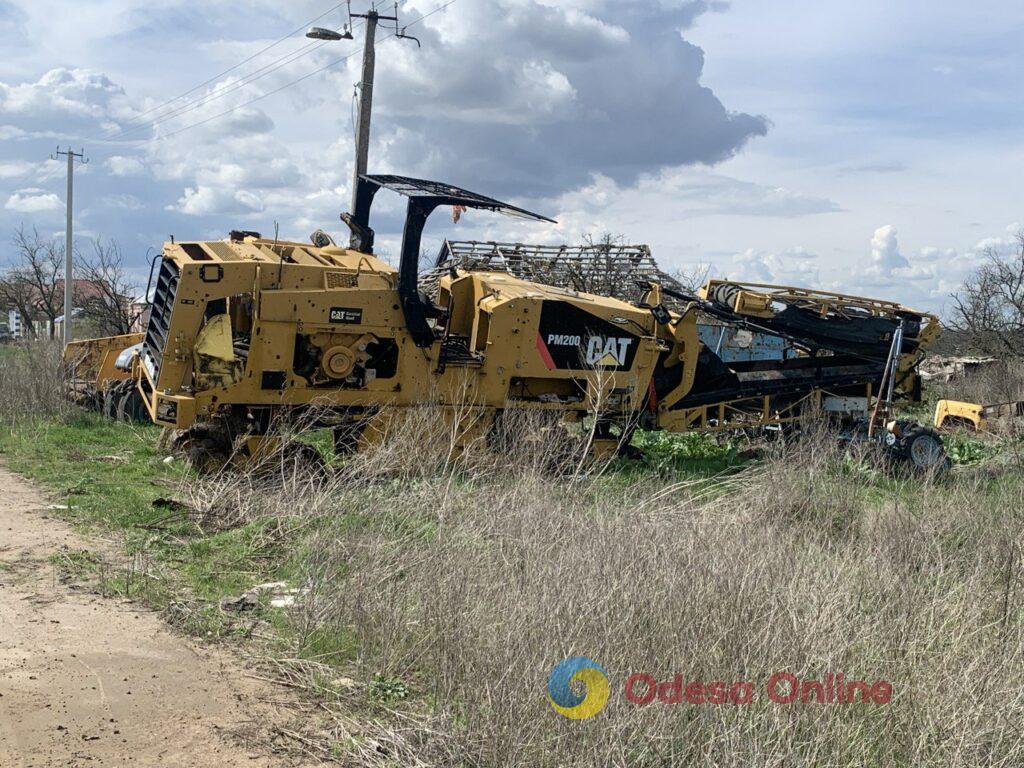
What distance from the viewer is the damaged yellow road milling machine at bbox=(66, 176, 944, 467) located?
10.2 metres

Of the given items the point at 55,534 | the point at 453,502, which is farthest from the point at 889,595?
the point at 55,534

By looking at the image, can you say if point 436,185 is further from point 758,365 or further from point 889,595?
point 889,595

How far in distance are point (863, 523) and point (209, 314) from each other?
6.59 m

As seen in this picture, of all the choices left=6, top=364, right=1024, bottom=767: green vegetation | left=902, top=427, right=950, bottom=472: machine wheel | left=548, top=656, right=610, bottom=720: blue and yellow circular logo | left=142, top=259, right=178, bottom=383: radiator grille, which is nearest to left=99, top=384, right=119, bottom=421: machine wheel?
left=142, top=259, right=178, bottom=383: radiator grille

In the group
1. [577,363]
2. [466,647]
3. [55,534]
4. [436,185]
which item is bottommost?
[55,534]

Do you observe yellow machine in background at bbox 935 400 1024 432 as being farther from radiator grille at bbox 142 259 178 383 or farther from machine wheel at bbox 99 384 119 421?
machine wheel at bbox 99 384 119 421

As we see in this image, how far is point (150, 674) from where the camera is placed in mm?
5148

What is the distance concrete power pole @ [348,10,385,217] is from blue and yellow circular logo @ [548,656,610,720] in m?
13.8

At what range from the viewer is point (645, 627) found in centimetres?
464

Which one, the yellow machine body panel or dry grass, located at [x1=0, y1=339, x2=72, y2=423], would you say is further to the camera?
dry grass, located at [x1=0, y1=339, x2=72, y2=423]

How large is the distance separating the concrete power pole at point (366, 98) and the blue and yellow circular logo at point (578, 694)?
45.3 ft

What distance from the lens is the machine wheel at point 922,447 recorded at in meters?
12.4

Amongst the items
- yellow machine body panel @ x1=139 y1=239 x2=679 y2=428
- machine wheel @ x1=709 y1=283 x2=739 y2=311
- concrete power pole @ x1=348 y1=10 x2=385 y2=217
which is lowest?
yellow machine body panel @ x1=139 y1=239 x2=679 y2=428

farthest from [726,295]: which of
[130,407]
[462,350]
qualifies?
[130,407]
